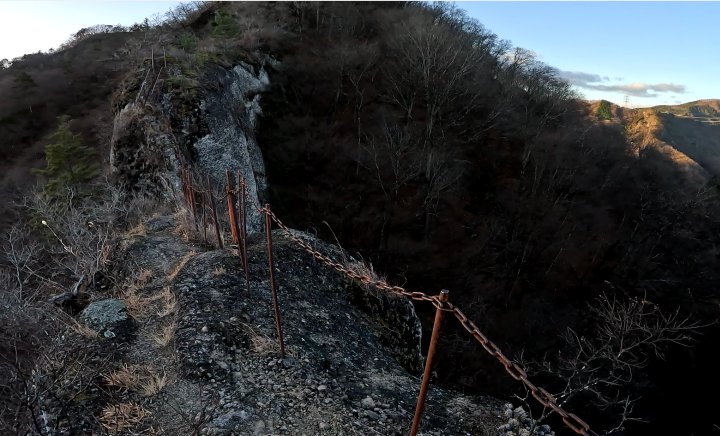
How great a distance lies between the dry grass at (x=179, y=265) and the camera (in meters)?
7.01

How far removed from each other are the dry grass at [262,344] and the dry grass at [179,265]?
2.27 meters

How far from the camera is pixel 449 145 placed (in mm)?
29781

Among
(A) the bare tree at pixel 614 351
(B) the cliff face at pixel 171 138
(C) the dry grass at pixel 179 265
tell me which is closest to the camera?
(A) the bare tree at pixel 614 351

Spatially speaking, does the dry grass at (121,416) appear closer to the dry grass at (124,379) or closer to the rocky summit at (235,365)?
the rocky summit at (235,365)

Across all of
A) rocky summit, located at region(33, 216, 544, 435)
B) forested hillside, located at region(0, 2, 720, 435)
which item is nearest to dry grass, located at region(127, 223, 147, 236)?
rocky summit, located at region(33, 216, 544, 435)

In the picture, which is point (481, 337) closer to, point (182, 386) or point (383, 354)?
point (182, 386)

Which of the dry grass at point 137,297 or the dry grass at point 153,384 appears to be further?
the dry grass at point 137,297

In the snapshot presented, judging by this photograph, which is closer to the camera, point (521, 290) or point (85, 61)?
point (521, 290)

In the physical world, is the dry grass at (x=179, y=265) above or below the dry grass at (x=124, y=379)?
above

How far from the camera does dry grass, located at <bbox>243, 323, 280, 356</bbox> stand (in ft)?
17.7

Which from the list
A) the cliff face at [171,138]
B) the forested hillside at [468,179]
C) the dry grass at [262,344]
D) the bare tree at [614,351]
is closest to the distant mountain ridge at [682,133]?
the forested hillside at [468,179]

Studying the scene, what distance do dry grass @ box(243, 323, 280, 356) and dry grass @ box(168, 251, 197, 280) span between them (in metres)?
2.27

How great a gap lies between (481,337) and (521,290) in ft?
95.2

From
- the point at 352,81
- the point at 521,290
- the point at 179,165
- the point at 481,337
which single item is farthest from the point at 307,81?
the point at 481,337
